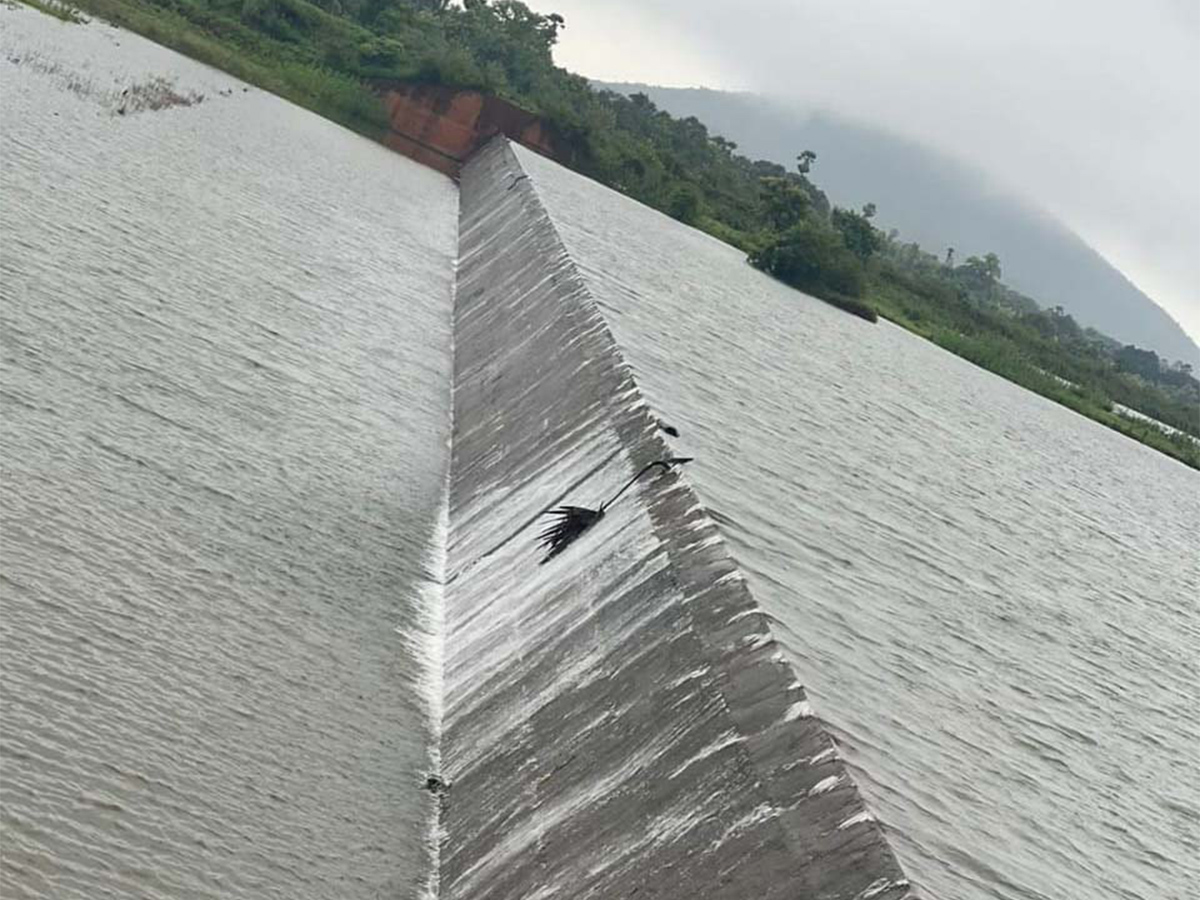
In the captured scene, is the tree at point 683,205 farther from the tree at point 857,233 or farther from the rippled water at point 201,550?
the rippled water at point 201,550

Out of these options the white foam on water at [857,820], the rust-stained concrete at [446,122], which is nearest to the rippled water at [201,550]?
the white foam on water at [857,820]

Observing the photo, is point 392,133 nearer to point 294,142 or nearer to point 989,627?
point 294,142

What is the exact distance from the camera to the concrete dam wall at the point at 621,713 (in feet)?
27.1

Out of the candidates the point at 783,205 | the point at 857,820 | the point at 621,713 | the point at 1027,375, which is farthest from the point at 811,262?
the point at 857,820

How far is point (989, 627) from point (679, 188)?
6373 centimetres

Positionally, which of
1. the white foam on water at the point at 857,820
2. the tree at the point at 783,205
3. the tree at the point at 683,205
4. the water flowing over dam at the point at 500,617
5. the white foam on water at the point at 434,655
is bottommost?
the white foam on water at the point at 434,655

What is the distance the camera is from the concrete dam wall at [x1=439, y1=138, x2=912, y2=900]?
27.1ft

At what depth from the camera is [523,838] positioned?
380 inches

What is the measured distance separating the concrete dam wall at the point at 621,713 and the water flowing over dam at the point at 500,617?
0.12 ft

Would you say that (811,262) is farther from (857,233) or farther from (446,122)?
(857,233)

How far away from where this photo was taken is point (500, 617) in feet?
44.4

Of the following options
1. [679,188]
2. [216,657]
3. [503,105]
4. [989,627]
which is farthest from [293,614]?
[679,188]

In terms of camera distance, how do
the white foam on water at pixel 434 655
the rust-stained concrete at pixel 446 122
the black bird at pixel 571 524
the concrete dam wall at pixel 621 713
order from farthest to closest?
the rust-stained concrete at pixel 446 122 → the black bird at pixel 571 524 → the white foam on water at pixel 434 655 → the concrete dam wall at pixel 621 713

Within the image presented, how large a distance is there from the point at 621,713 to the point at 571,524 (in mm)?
4129
